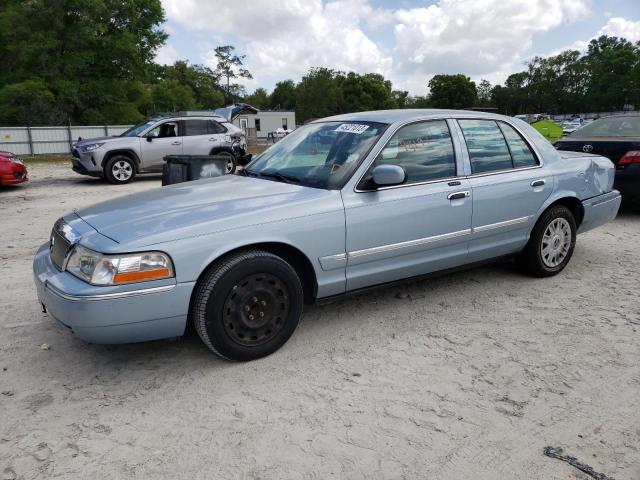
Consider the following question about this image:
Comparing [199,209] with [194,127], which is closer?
[199,209]

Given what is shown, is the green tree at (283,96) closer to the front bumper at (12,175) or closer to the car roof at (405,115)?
the front bumper at (12,175)

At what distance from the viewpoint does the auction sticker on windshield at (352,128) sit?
12.9ft

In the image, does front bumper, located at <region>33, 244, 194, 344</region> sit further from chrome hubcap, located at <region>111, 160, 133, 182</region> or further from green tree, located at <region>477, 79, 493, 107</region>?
green tree, located at <region>477, 79, 493, 107</region>

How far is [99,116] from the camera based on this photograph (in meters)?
37.0

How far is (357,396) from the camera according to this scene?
288 centimetres

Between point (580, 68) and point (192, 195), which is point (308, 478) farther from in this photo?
point (580, 68)

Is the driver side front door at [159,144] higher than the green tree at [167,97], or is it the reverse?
the green tree at [167,97]

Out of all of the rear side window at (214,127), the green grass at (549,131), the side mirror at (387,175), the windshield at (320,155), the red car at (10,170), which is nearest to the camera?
the side mirror at (387,175)

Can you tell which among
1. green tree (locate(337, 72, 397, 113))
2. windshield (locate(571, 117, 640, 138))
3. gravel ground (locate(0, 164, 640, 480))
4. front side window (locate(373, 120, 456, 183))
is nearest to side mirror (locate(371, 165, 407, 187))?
front side window (locate(373, 120, 456, 183))

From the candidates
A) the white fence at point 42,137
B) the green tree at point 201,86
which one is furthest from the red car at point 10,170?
the green tree at point 201,86

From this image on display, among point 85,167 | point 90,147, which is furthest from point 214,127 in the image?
point 85,167

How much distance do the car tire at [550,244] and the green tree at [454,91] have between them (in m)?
98.4

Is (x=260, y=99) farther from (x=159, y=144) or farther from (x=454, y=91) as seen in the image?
(x=159, y=144)

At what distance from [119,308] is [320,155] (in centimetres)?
192
